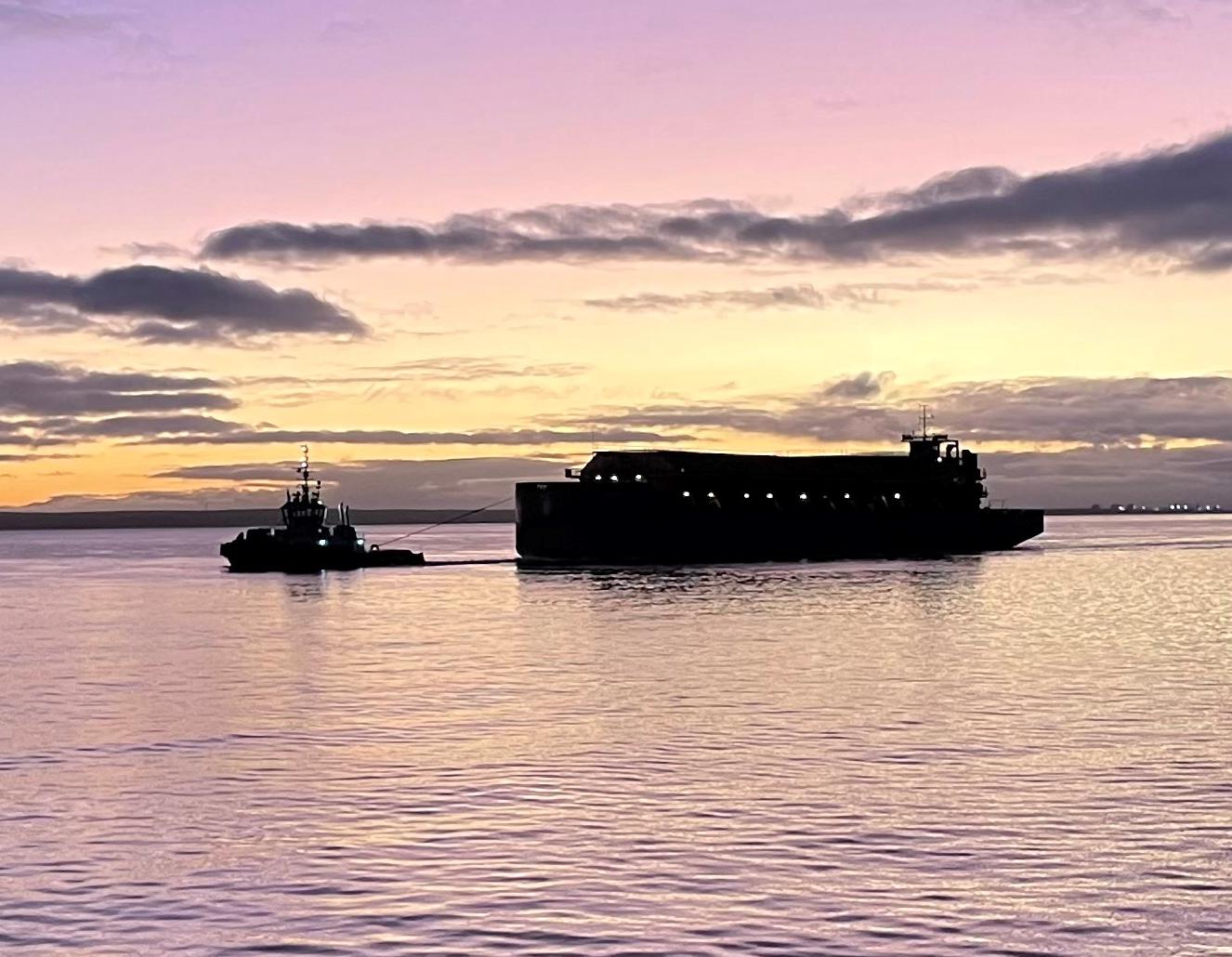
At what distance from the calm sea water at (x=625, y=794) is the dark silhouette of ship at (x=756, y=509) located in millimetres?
68390

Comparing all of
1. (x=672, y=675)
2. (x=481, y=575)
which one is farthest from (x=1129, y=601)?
(x=481, y=575)

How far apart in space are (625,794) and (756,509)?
117 meters

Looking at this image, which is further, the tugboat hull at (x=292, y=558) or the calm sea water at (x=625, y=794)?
the tugboat hull at (x=292, y=558)

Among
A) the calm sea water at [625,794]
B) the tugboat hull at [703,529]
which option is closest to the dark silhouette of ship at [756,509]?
the tugboat hull at [703,529]

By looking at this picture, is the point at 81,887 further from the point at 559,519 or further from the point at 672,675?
the point at 559,519

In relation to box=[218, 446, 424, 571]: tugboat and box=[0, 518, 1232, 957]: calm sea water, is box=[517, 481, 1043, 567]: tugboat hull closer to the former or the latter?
box=[218, 446, 424, 571]: tugboat

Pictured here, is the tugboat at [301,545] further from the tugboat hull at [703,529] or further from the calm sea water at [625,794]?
the calm sea water at [625,794]

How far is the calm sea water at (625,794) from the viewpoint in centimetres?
1939

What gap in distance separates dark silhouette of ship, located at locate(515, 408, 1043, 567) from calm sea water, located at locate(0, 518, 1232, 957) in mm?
68390

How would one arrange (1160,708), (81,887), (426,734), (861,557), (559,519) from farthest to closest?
(861,557)
(559,519)
(1160,708)
(426,734)
(81,887)

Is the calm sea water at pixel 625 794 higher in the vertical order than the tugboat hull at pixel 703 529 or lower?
lower

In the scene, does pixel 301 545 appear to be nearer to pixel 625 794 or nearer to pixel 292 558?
pixel 292 558

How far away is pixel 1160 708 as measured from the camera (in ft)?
133

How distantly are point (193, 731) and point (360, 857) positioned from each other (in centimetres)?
1729
